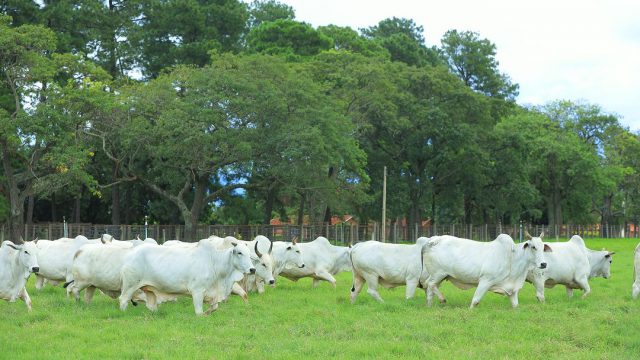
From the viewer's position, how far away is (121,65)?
5094cm

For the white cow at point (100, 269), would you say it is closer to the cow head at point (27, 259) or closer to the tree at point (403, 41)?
the cow head at point (27, 259)

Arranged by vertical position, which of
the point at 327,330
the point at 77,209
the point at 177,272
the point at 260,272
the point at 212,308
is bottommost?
the point at 327,330

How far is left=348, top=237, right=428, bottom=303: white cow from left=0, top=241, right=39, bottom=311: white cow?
5908 mm

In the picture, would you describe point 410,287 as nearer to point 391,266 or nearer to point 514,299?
point 391,266

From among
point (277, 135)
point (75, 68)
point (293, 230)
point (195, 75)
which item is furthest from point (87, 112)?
point (293, 230)

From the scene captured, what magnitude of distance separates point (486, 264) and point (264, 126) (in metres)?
23.4

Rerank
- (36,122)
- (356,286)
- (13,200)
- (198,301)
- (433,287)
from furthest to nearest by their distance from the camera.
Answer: (13,200)
(36,122)
(356,286)
(433,287)
(198,301)

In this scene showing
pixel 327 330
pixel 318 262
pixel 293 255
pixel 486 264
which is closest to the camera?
pixel 327 330

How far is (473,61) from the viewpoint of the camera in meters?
67.1

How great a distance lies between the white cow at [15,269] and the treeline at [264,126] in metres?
18.7

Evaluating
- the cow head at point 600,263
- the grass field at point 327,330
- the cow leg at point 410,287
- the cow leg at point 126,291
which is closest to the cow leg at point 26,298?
the grass field at point 327,330

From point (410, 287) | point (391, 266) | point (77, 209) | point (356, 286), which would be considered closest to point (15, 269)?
point (356, 286)

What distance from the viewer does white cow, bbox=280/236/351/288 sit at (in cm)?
1953

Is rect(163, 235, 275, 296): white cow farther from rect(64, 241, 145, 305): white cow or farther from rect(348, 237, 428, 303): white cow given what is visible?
rect(348, 237, 428, 303): white cow
